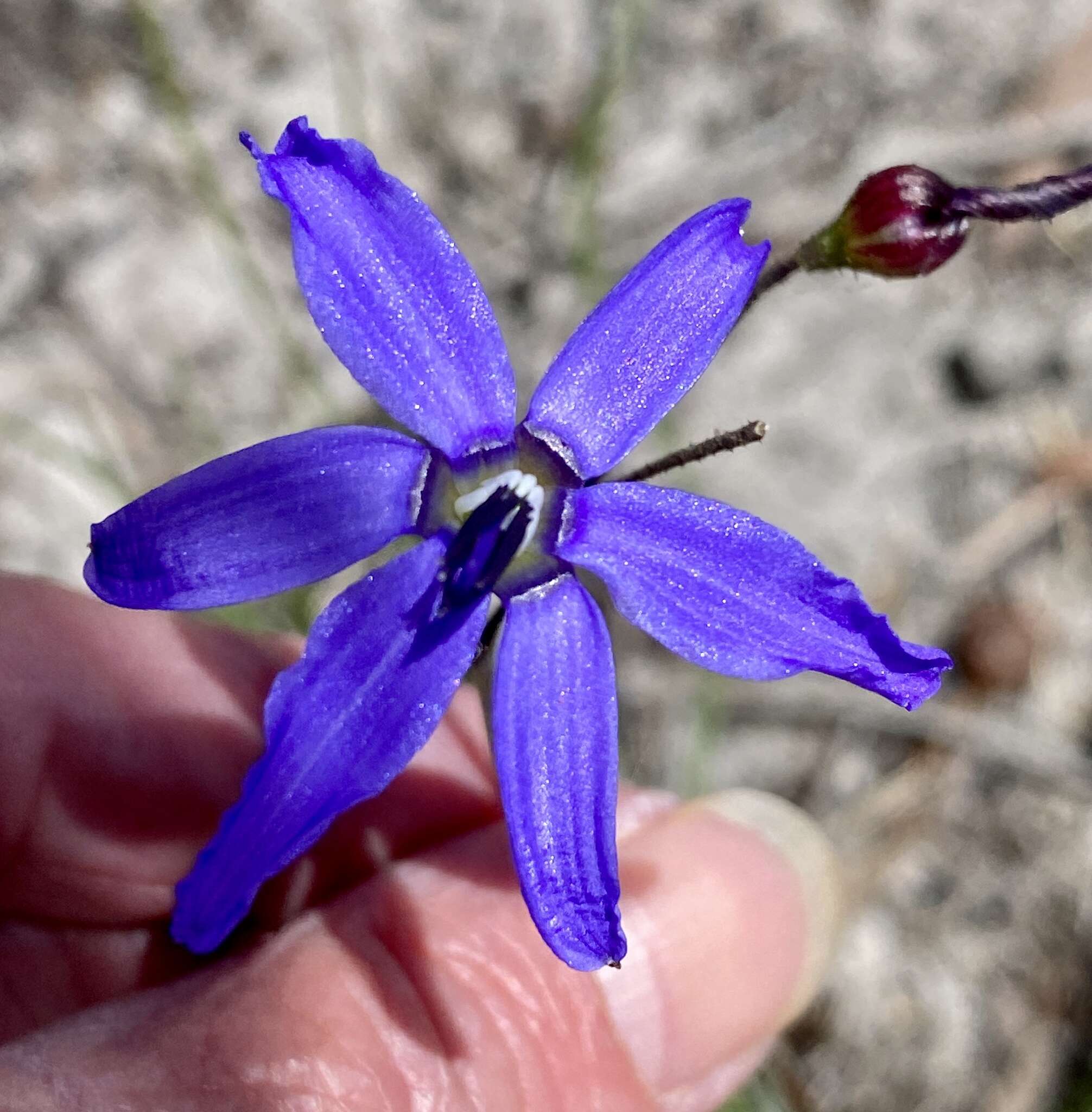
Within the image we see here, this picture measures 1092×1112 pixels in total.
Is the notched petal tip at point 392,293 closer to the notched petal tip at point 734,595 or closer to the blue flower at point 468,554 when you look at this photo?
the blue flower at point 468,554

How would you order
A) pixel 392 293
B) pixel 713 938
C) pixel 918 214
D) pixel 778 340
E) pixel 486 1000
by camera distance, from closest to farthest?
pixel 392 293
pixel 918 214
pixel 486 1000
pixel 713 938
pixel 778 340

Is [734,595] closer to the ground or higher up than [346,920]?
higher up

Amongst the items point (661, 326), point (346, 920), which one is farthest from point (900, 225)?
point (346, 920)

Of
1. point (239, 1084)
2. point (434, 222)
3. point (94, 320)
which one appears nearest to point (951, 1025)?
point (239, 1084)

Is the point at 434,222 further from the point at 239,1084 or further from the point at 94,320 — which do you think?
the point at 94,320

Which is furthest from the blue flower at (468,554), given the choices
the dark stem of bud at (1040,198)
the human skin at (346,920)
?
the human skin at (346,920)

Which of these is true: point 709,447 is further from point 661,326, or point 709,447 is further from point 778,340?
point 778,340
